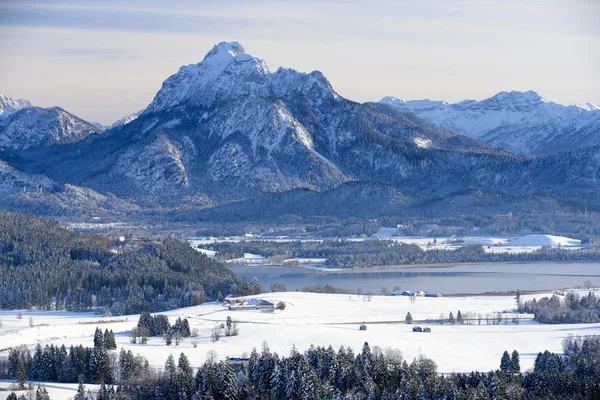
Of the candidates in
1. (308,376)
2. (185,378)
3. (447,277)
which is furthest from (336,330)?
(447,277)

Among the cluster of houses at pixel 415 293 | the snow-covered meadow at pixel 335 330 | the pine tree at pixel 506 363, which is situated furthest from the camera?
the cluster of houses at pixel 415 293

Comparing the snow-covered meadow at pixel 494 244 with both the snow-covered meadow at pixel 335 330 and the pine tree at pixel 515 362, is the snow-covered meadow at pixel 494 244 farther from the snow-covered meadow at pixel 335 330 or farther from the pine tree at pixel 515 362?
the pine tree at pixel 515 362

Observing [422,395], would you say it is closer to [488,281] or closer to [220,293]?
[220,293]

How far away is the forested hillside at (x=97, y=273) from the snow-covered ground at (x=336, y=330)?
3565mm

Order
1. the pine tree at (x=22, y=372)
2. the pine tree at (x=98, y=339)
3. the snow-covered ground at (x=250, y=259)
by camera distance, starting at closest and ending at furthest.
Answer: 1. the pine tree at (x=22, y=372)
2. the pine tree at (x=98, y=339)
3. the snow-covered ground at (x=250, y=259)

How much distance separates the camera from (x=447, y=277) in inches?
6093

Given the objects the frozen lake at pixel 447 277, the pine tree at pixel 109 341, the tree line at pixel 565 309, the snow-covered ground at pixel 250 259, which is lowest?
the pine tree at pixel 109 341

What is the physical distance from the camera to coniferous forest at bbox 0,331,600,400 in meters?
79.8

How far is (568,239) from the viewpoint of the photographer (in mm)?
198250

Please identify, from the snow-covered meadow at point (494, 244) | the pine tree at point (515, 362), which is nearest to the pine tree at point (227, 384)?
the pine tree at point (515, 362)

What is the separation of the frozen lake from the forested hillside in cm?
1019

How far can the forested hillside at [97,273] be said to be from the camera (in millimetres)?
122062

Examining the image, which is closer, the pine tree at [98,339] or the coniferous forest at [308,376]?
the coniferous forest at [308,376]

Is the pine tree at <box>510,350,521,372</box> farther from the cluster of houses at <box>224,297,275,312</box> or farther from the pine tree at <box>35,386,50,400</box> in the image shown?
the cluster of houses at <box>224,297,275,312</box>
